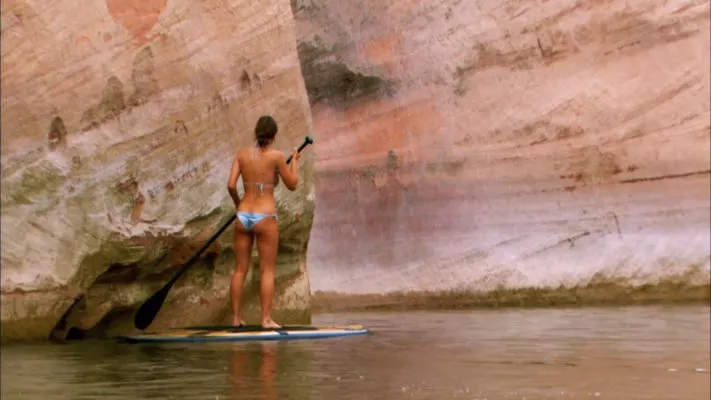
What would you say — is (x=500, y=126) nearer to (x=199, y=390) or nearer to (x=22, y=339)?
(x=22, y=339)

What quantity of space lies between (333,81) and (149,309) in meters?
7.50

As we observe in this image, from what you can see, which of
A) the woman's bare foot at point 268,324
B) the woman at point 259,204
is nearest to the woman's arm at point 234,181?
the woman at point 259,204

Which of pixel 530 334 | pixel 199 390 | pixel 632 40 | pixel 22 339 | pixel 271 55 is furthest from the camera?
pixel 632 40

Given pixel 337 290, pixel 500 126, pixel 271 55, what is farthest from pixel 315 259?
pixel 271 55

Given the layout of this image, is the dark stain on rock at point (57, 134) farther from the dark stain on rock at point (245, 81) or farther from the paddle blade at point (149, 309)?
the dark stain on rock at point (245, 81)

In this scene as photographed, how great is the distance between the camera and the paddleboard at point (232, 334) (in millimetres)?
7738

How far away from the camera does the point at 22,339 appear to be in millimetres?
7855

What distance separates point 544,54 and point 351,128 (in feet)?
7.43

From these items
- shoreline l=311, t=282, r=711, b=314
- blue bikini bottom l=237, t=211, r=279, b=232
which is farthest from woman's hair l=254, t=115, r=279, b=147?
shoreline l=311, t=282, r=711, b=314

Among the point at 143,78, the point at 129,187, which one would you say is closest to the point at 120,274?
the point at 129,187

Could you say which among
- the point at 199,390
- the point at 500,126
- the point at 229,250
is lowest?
the point at 199,390

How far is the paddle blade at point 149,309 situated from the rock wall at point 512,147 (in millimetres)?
6336

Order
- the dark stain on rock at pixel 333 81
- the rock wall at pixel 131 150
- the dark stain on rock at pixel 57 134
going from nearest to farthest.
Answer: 1. the rock wall at pixel 131 150
2. the dark stain on rock at pixel 57 134
3. the dark stain on rock at pixel 333 81

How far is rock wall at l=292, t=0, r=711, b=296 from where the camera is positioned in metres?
14.1
